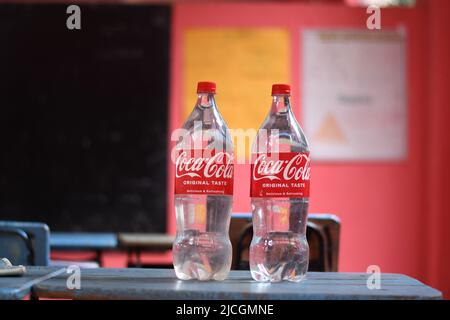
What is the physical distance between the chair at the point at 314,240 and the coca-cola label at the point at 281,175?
94 cm

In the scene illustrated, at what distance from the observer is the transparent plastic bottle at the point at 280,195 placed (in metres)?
1.32

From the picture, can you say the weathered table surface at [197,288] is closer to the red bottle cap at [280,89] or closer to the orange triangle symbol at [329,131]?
the red bottle cap at [280,89]

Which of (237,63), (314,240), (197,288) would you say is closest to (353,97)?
(237,63)

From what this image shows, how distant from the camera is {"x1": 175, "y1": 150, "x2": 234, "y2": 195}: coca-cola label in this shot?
1306 mm

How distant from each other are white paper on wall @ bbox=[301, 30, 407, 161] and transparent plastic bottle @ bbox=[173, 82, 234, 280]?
3584 millimetres

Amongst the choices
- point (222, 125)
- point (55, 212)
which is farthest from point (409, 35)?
point (222, 125)

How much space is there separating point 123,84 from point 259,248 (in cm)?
374

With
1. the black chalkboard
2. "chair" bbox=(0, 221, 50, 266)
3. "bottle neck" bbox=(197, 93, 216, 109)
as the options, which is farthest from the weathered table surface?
the black chalkboard

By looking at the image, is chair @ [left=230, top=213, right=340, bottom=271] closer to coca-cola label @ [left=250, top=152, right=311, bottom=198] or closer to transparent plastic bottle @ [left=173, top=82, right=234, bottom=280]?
transparent plastic bottle @ [left=173, top=82, right=234, bottom=280]

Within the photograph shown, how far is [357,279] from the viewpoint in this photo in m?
1.36

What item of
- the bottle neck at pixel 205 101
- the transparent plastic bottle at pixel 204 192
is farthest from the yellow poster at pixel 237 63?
the bottle neck at pixel 205 101

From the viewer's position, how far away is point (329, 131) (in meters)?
5.12

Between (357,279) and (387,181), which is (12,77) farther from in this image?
(357,279)
